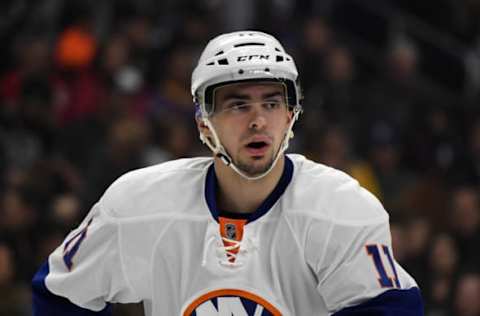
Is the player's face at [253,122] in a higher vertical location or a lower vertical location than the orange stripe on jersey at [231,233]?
higher

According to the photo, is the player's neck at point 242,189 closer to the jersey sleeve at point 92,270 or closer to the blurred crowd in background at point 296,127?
the jersey sleeve at point 92,270

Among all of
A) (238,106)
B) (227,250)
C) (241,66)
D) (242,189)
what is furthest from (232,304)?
(241,66)

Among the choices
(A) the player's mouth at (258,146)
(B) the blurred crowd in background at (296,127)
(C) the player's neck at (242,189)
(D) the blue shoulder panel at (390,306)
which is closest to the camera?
(D) the blue shoulder panel at (390,306)

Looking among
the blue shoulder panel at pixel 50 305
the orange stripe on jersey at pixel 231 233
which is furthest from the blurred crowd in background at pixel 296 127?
the orange stripe on jersey at pixel 231 233

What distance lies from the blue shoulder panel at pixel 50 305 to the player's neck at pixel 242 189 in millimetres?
482

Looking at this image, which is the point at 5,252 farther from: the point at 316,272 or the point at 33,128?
the point at 316,272

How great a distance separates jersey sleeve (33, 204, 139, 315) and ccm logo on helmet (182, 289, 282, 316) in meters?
0.24

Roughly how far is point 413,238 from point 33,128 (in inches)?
92.4

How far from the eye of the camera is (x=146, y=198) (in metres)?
3.30

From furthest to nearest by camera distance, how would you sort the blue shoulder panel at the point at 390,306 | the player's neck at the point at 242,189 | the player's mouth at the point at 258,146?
the player's neck at the point at 242,189, the player's mouth at the point at 258,146, the blue shoulder panel at the point at 390,306

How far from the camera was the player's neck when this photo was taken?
3250 millimetres

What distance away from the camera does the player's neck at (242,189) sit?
3250mm

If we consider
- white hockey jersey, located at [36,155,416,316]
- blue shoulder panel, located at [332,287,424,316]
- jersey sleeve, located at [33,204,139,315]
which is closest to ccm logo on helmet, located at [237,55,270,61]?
white hockey jersey, located at [36,155,416,316]

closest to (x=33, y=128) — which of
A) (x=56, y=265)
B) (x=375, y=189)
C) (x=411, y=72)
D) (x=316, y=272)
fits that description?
(x=375, y=189)
